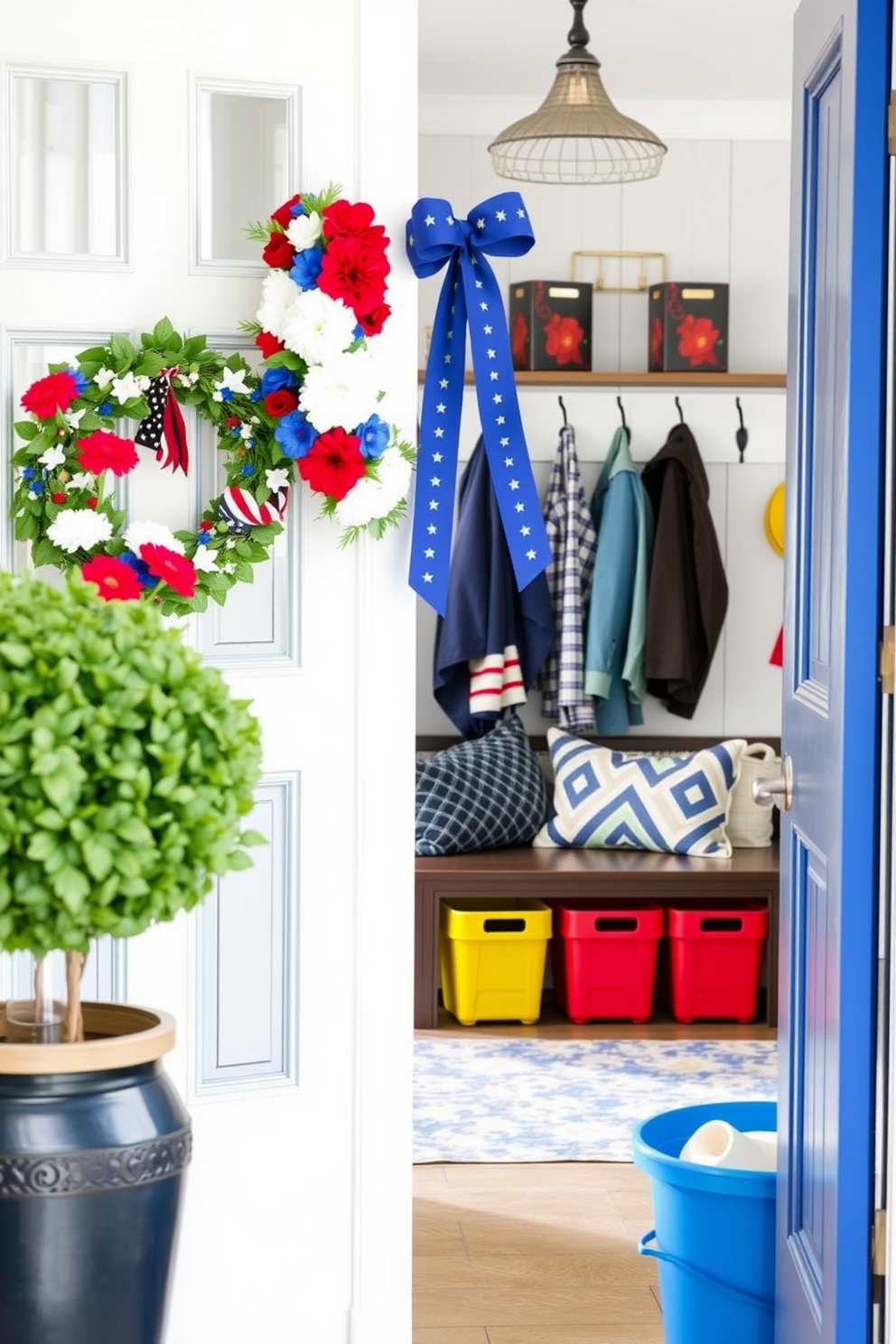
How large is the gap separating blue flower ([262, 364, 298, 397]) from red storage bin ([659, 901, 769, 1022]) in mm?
2775

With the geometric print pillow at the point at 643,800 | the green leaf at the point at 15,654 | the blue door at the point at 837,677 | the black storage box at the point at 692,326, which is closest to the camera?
the green leaf at the point at 15,654

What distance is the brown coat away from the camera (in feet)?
17.4

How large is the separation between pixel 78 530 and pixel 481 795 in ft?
8.97

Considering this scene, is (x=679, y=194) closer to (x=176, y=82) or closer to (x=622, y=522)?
(x=622, y=522)

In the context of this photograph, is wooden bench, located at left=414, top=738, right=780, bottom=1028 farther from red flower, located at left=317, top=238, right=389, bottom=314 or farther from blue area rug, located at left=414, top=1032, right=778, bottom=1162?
red flower, located at left=317, top=238, right=389, bottom=314

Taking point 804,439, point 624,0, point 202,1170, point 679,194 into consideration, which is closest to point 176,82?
point 804,439

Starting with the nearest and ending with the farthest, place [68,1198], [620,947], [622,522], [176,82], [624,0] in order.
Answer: [68,1198] → [176,82] → [624,0] → [620,947] → [622,522]

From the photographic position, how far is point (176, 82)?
2496mm

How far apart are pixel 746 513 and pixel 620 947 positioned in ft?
5.38

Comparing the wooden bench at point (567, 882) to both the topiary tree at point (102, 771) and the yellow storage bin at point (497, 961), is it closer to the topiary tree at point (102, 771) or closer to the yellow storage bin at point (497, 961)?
the yellow storage bin at point (497, 961)

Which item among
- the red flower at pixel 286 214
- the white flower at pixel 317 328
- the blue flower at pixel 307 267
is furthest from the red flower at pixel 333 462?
the red flower at pixel 286 214

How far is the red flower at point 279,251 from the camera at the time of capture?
8.07 ft

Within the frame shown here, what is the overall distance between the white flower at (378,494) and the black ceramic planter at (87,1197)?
1104mm

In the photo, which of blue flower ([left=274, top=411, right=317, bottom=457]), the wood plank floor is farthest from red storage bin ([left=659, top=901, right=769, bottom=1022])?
blue flower ([left=274, top=411, right=317, bottom=457])
